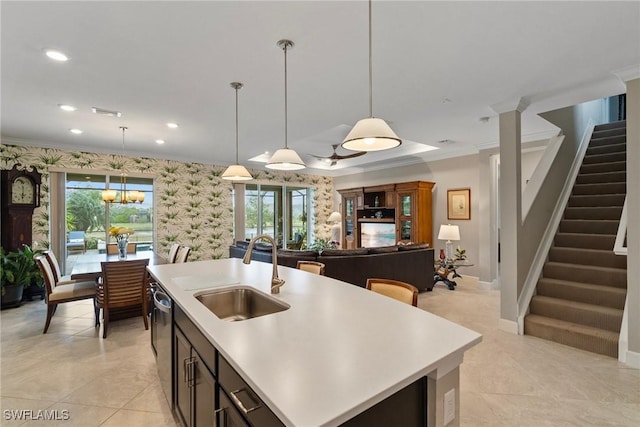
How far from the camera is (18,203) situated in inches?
184

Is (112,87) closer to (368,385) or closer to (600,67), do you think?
(368,385)

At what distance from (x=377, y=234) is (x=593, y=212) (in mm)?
4085

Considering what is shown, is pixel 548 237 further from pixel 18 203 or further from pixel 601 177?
pixel 18 203

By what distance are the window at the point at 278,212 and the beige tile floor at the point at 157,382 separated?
447 centimetres

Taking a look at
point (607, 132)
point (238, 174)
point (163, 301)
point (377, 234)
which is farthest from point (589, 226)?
point (163, 301)

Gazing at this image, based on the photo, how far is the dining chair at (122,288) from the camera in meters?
3.33

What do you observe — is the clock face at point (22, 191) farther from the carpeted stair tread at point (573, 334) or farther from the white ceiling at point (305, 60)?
the carpeted stair tread at point (573, 334)

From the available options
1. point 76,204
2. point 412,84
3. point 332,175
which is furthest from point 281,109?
point 332,175

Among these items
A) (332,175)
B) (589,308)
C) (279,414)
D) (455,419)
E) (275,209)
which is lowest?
(589,308)

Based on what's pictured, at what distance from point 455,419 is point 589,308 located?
310cm

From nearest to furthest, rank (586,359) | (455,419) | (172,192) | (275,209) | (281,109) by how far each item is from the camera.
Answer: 1. (455,419)
2. (586,359)
3. (281,109)
4. (172,192)
5. (275,209)

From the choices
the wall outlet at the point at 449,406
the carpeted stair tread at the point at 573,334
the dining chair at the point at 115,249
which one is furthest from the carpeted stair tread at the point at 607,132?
the dining chair at the point at 115,249

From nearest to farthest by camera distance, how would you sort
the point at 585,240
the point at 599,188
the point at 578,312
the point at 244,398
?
the point at 244,398 → the point at 578,312 → the point at 585,240 → the point at 599,188

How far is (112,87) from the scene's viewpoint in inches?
117
